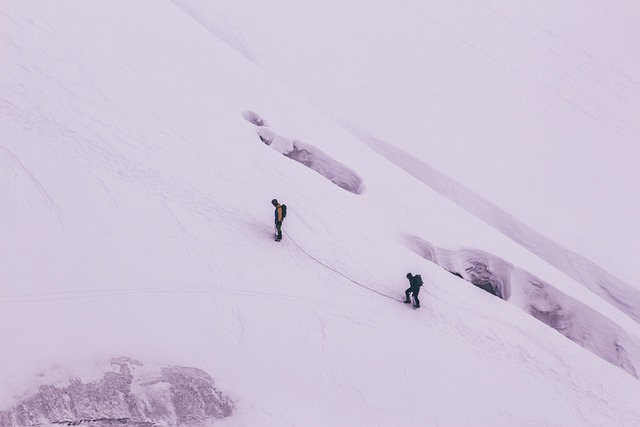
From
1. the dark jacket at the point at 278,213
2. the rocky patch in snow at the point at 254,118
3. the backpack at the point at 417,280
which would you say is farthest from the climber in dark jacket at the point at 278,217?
the rocky patch in snow at the point at 254,118

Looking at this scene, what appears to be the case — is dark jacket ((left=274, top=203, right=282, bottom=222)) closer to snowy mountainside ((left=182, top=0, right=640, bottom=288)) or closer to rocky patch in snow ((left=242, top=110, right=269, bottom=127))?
rocky patch in snow ((left=242, top=110, right=269, bottom=127))

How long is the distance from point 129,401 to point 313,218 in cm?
631

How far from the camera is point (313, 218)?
12664 mm

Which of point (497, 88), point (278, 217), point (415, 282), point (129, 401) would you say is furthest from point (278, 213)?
point (497, 88)

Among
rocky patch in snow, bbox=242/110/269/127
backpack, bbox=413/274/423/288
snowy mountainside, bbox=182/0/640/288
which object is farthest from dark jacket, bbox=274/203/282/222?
snowy mountainside, bbox=182/0/640/288

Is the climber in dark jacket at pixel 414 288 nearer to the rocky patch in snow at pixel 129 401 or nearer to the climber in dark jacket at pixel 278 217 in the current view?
the climber in dark jacket at pixel 278 217

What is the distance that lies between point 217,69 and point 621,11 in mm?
22794

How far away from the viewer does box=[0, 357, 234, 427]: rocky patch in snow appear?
7.06 m

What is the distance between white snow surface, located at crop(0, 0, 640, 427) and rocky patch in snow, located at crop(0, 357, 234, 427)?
0.55 ft

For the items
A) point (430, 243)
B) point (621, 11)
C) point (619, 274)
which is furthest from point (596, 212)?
point (621, 11)

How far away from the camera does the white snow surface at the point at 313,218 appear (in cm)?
877

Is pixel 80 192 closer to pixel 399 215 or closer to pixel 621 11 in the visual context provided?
pixel 399 215

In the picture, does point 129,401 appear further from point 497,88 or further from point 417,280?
point 497,88

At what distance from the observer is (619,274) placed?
15.7 m
